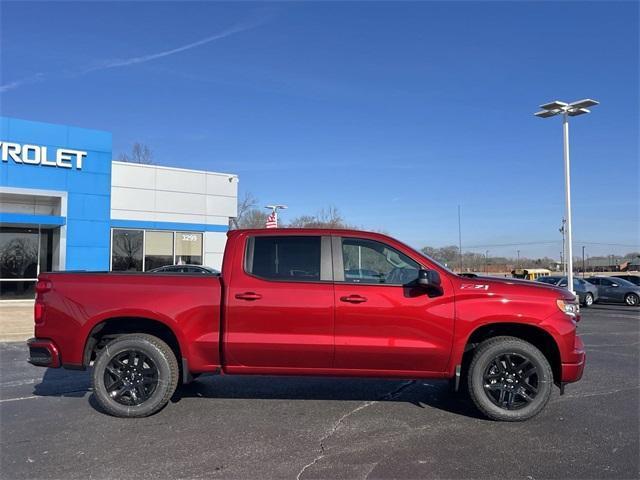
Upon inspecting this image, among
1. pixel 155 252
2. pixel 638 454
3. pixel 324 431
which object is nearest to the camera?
pixel 638 454

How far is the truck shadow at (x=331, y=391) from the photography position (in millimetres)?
6285

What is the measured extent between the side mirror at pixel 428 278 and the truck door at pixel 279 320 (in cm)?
91

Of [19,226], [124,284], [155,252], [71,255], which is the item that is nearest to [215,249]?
[155,252]

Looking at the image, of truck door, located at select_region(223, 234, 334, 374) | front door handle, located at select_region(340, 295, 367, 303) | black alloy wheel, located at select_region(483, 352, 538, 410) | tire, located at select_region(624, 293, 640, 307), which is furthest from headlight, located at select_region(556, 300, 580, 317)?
tire, located at select_region(624, 293, 640, 307)

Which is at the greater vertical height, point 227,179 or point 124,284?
point 227,179

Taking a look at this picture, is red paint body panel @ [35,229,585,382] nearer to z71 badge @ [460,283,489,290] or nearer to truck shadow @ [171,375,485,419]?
z71 badge @ [460,283,489,290]

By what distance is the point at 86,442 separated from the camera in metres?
4.84

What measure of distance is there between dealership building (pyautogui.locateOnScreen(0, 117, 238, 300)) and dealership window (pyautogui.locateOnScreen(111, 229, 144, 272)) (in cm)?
4

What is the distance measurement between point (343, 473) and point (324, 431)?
994mm

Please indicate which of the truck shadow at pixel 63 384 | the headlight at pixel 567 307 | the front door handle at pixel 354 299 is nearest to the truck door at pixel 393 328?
the front door handle at pixel 354 299

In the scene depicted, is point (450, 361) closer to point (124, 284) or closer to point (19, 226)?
point (124, 284)

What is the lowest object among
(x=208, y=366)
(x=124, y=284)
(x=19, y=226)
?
(x=208, y=366)

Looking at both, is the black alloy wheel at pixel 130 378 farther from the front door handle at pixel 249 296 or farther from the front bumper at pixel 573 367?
the front bumper at pixel 573 367

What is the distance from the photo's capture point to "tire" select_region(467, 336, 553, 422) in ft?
17.8
